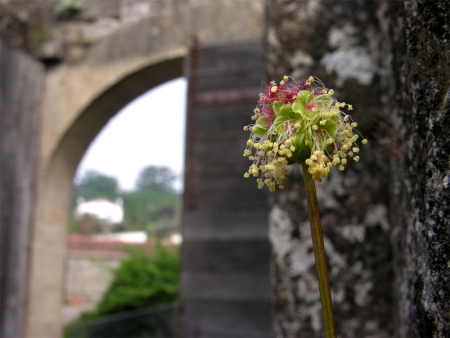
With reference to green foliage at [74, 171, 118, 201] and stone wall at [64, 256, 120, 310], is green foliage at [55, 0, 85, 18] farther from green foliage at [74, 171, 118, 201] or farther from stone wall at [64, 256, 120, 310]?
green foliage at [74, 171, 118, 201]

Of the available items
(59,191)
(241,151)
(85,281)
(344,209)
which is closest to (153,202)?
(85,281)

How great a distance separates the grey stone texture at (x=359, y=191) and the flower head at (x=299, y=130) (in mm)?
211

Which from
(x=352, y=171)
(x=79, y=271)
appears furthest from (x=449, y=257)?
(x=79, y=271)

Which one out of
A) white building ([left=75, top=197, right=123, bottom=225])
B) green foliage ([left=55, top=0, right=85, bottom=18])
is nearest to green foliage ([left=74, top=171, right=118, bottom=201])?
white building ([left=75, top=197, right=123, bottom=225])

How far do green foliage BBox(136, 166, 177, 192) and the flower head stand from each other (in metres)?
46.2

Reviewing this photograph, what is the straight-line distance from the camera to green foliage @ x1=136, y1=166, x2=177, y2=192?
157 ft

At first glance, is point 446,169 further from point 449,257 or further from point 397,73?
point 397,73

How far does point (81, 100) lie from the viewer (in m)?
4.26

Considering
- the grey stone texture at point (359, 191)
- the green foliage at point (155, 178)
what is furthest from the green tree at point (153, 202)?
the grey stone texture at point (359, 191)

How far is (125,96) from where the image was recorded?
4.34m

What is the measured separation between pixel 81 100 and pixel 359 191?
3408 mm

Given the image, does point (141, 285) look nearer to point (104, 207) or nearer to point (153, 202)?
point (153, 202)

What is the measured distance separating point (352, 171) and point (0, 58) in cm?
360

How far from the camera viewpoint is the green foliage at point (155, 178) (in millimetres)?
47750
